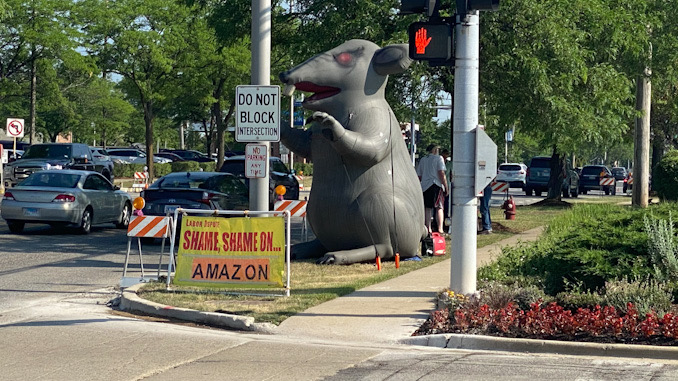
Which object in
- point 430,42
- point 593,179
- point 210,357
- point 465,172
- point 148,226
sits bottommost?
point 210,357

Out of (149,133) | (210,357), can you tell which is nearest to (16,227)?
(210,357)

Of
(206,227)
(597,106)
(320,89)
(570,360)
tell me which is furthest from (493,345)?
(597,106)

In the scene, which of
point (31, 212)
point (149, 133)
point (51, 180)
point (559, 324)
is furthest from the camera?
point (149, 133)

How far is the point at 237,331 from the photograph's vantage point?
1019 centimetres

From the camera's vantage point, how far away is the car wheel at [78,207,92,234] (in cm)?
2053

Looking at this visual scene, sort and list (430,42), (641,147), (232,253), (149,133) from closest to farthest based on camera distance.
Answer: (430,42)
(232,253)
(641,147)
(149,133)

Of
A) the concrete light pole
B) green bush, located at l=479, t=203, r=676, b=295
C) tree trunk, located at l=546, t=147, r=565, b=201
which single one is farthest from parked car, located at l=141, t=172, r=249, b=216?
tree trunk, located at l=546, t=147, r=565, b=201

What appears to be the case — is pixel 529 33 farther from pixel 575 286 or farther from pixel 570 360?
pixel 570 360

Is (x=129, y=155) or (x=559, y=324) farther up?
(x=129, y=155)

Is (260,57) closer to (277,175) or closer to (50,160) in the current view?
(277,175)

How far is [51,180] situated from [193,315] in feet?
37.4

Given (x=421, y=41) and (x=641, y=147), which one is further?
(x=641, y=147)

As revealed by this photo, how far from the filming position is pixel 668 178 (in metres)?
25.9

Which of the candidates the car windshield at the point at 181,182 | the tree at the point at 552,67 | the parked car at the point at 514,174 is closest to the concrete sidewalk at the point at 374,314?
the tree at the point at 552,67
